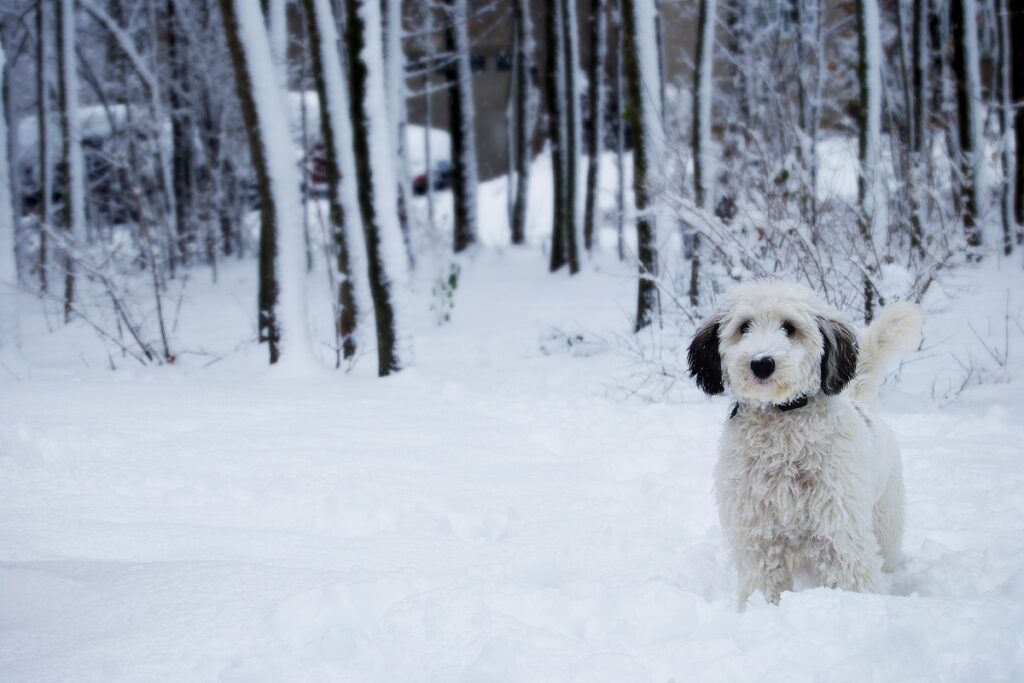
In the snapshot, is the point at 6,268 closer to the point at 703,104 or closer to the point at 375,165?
the point at 375,165

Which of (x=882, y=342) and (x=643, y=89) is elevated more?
(x=643, y=89)

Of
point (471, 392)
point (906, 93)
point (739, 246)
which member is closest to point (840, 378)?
point (739, 246)

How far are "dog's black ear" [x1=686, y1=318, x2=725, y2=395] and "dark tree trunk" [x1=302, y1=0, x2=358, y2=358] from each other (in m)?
6.19

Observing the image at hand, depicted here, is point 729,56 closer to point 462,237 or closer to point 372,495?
point 462,237

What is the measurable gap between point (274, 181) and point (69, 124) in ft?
25.1

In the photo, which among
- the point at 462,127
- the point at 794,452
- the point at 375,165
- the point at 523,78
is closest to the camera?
the point at 794,452

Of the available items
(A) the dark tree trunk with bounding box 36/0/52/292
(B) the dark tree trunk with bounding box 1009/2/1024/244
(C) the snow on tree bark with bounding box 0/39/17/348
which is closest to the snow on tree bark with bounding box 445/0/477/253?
(A) the dark tree trunk with bounding box 36/0/52/292

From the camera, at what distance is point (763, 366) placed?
3.15m

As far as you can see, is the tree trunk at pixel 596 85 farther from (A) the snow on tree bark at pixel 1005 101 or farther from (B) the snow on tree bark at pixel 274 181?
(B) the snow on tree bark at pixel 274 181

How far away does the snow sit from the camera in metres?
8.10

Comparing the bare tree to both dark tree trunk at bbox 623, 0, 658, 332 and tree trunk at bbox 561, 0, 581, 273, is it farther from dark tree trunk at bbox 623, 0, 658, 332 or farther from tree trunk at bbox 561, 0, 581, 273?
dark tree trunk at bbox 623, 0, 658, 332

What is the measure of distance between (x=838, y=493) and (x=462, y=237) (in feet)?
59.0

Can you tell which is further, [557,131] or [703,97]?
[557,131]

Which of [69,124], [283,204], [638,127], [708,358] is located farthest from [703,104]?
[69,124]
